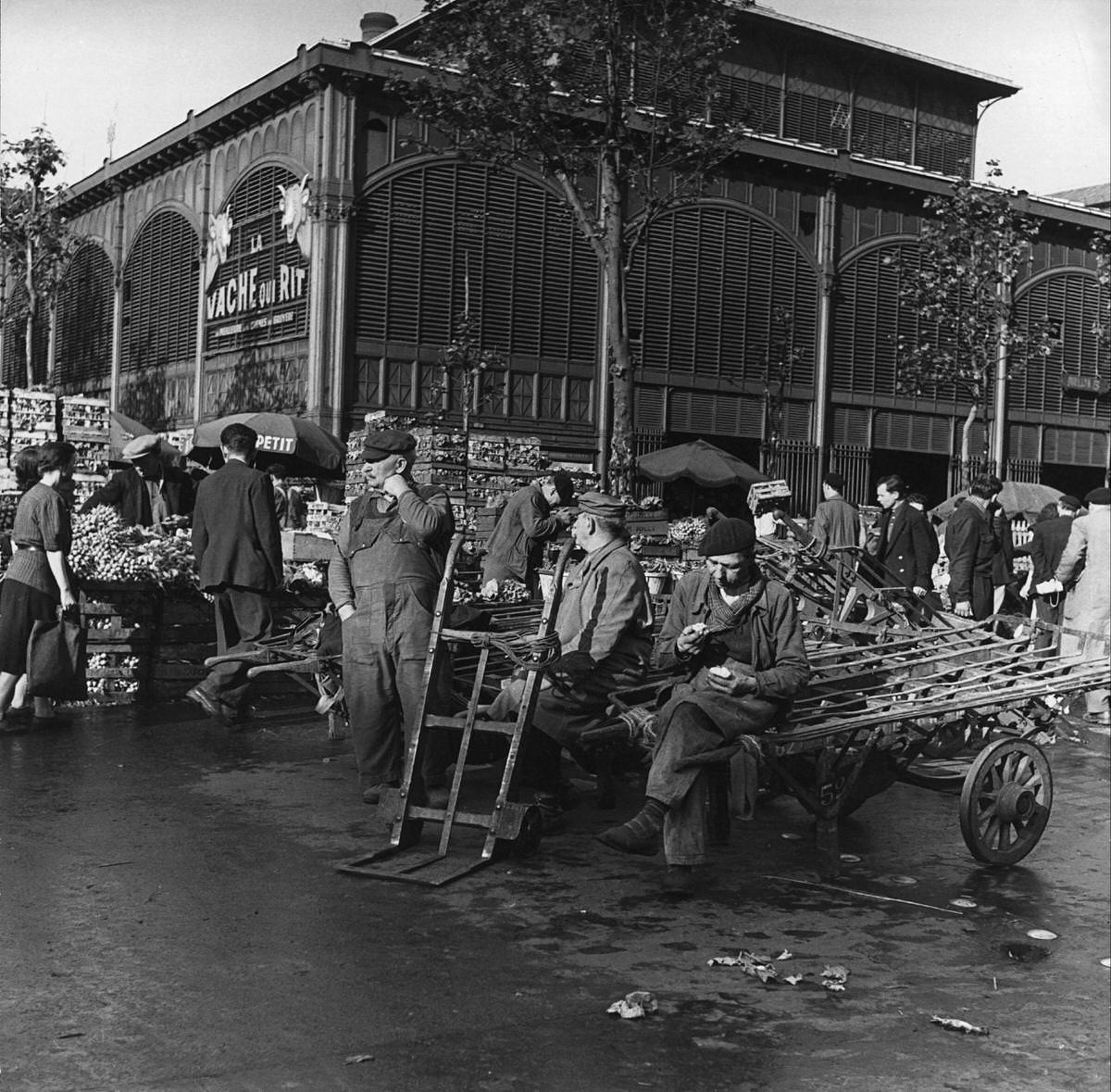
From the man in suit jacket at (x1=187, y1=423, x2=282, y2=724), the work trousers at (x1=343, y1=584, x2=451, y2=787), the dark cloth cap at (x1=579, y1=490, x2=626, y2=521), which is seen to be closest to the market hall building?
the man in suit jacket at (x1=187, y1=423, x2=282, y2=724)

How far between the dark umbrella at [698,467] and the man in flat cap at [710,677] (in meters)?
19.9

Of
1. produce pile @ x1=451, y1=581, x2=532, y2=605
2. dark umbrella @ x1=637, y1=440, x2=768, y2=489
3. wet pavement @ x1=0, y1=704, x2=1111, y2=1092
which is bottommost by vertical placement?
wet pavement @ x1=0, y1=704, x2=1111, y2=1092

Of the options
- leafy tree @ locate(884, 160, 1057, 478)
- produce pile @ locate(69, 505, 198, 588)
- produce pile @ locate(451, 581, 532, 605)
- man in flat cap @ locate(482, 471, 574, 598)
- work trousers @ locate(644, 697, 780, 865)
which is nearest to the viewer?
work trousers @ locate(644, 697, 780, 865)

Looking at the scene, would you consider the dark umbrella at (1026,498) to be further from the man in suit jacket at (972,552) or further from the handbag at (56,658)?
the handbag at (56,658)

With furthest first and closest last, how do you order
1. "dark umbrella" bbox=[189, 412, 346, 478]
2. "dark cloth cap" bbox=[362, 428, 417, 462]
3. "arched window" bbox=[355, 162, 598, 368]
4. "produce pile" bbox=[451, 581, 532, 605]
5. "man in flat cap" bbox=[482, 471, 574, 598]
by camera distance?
"arched window" bbox=[355, 162, 598, 368] < "dark umbrella" bbox=[189, 412, 346, 478] < "man in flat cap" bbox=[482, 471, 574, 598] < "produce pile" bbox=[451, 581, 532, 605] < "dark cloth cap" bbox=[362, 428, 417, 462]

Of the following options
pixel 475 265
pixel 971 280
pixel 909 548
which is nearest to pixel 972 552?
pixel 909 548

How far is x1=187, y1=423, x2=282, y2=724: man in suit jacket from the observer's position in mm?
9891

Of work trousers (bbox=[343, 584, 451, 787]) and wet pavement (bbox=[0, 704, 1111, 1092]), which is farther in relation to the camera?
work trousers (bbox=[343, 584, 451, 787])

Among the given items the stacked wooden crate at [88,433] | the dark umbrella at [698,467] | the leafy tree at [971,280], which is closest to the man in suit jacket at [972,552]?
the stacked wooden crate at [88,433]

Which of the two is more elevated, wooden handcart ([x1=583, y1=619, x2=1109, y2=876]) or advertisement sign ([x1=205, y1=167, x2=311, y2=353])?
advertisement sign ([x1=205, y1=167, x2=311, y2=353])

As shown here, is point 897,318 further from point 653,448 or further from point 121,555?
point 121,555

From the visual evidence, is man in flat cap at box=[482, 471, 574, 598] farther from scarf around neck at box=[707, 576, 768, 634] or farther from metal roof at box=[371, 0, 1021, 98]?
scarf around neck at box=[707, 576, 768, 634]

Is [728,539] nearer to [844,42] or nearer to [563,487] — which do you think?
[563,487]

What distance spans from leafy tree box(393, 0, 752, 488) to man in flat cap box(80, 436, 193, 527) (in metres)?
6.23
